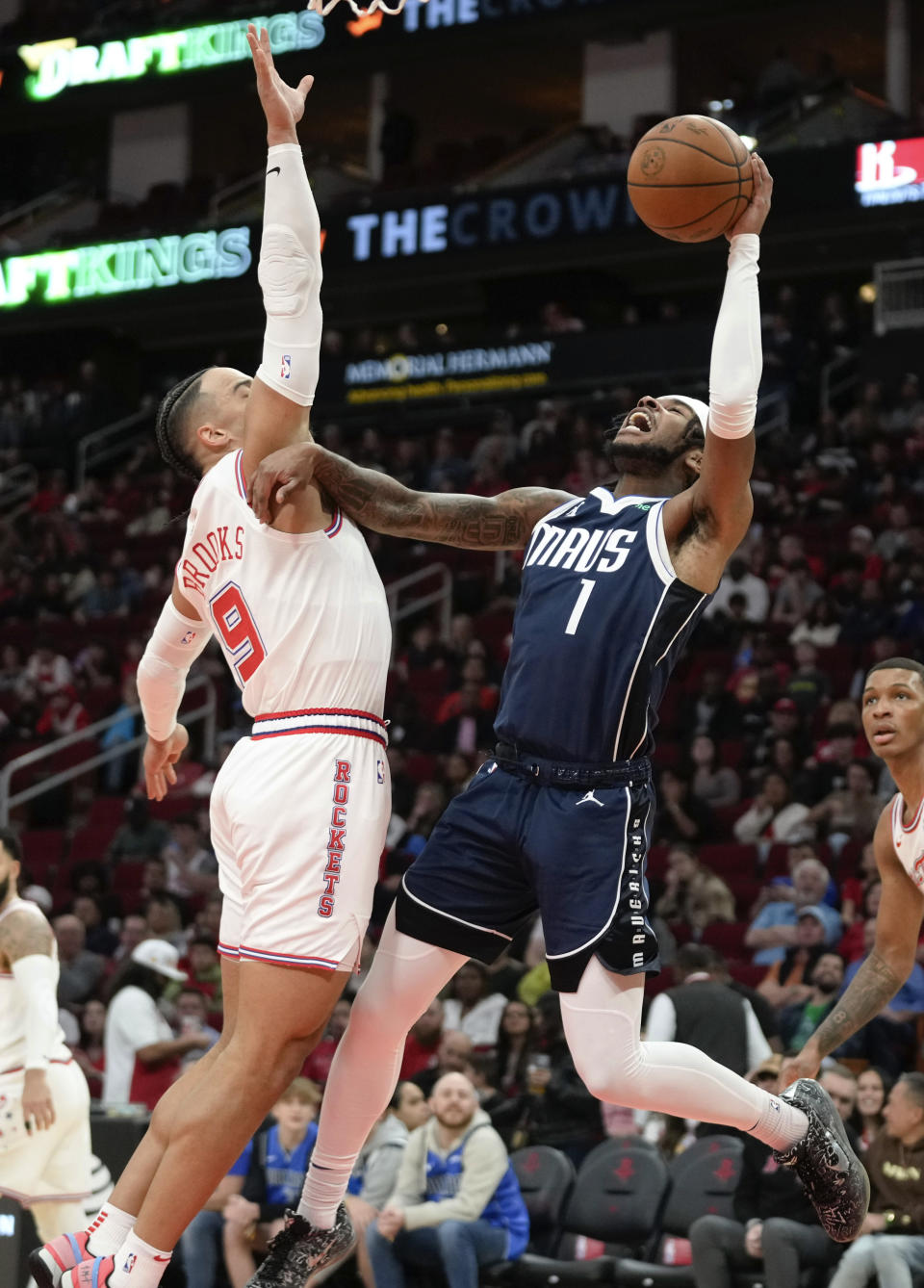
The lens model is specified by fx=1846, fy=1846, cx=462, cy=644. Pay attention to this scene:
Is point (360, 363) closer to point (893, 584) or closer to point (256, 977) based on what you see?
point (893, 584)

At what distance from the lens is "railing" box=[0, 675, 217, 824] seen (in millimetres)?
17266

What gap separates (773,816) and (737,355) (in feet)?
30.0

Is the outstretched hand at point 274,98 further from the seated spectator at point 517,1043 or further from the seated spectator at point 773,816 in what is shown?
the seated spectator at point 773,816

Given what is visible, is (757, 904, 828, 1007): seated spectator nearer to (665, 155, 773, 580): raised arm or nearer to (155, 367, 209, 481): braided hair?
(665, 155, 773, 580): raised arm

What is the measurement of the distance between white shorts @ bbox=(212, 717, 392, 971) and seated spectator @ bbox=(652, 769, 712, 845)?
29.7 ft

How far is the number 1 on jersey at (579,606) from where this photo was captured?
17.2 feet

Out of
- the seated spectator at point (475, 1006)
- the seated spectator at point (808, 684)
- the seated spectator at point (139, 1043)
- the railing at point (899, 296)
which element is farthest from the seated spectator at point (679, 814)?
the railing at point (899, 296)

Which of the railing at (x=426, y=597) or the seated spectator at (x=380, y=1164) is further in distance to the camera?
the railing at (x=426, y=597)

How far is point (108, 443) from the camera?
2694 centimetres

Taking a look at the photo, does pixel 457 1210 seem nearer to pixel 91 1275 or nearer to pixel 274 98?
pixel 91 1275

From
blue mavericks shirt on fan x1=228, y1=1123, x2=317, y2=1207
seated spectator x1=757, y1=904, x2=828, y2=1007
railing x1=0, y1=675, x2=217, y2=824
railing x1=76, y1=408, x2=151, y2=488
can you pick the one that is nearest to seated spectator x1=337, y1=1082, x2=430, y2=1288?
blue mavericks shirt on fan x1=228, y1=1123, x2=317, y2=1207

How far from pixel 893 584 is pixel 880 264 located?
6.85 metres

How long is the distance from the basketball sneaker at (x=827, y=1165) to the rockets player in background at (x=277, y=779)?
1.37m

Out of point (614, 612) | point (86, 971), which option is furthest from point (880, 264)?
point (614, 612)
